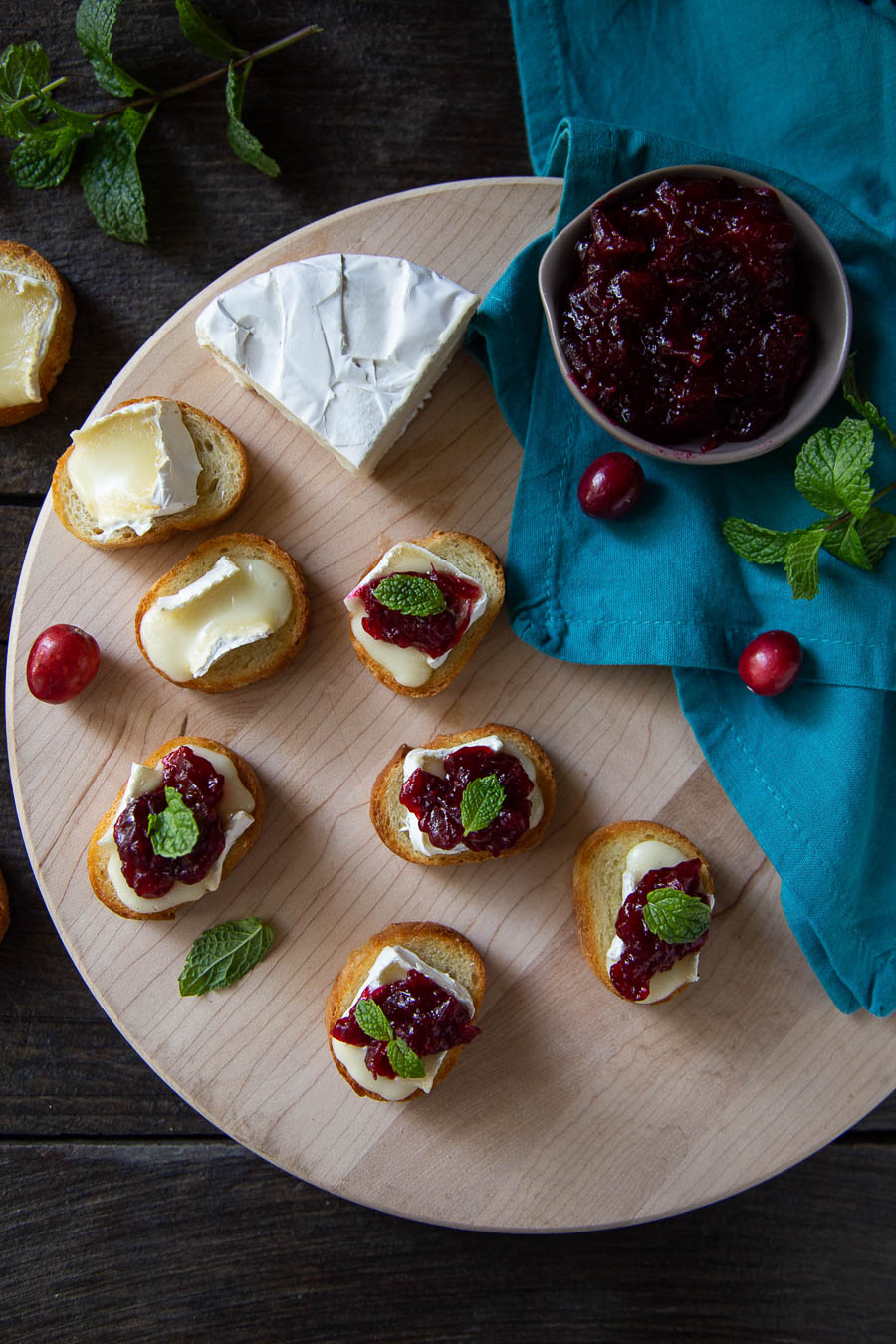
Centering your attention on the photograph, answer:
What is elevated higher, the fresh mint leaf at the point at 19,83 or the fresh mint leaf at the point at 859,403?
the fresh mint leaf at the point at 19,83

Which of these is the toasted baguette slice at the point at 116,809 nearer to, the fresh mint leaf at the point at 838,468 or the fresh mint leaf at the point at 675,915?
the fresh mint leaf at the point at 675,915

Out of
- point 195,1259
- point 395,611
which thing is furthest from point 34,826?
point 195,1259

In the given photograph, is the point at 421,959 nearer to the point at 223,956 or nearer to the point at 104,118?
the point at 223,956

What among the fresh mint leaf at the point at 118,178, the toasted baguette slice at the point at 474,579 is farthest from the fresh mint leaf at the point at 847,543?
the fresh mint leaf at the point at 118,178

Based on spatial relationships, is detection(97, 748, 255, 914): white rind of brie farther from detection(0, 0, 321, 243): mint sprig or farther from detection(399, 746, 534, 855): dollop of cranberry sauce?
detection(0, 0, 321, 243): mint sprig

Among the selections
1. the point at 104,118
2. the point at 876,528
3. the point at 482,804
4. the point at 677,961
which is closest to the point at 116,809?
the point at 482,804

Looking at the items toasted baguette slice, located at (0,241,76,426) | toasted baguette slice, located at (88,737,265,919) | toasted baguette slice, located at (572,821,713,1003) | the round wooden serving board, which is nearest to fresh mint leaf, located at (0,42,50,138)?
toasted baguette slice, located at (0,241,76,426)

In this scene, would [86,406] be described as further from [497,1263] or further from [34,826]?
[497,1263]
